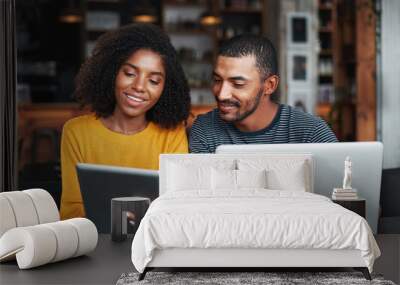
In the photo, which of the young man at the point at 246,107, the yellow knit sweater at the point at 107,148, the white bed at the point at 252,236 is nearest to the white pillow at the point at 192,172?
the white bed at the point at 252,236

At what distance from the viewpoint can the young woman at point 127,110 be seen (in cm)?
608

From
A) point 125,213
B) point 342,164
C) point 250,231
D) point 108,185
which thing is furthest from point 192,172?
point 250,231

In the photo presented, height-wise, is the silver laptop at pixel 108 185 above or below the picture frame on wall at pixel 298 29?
below

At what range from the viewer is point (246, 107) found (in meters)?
6.10

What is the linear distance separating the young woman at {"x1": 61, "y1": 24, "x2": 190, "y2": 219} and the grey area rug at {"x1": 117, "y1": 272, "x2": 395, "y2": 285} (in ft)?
7.04

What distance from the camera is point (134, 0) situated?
391 inches

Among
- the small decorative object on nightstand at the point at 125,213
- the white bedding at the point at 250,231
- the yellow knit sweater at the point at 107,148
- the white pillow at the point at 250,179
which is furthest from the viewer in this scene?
the yellow knit sweater at the point at 107,148

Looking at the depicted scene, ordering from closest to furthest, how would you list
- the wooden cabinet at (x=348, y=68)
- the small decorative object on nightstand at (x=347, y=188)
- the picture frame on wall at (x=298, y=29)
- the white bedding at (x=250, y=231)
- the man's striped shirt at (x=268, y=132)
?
the white bedding at (x=250, y=231) → the small decorative object on nightstand at (x=347, y=188) → the man's striped shirt at (x=268, y=132) → the wooden cabinet at (x=348, y=68) → the picture frame on wall at (x=298, y=29)

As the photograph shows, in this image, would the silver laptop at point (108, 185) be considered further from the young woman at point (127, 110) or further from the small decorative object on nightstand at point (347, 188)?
the small decorative object on nightstand at point (347, 188)

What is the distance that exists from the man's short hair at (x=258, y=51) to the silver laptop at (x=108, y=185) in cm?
155

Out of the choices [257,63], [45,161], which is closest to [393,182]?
[257,63]

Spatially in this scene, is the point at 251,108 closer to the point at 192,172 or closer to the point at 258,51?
the point at 258,51

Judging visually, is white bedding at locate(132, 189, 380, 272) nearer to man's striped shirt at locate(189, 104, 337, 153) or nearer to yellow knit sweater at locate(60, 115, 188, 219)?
man's striped shirt at locate(189, 104, 337, 153)

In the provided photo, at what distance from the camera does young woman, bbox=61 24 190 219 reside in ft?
19.9
